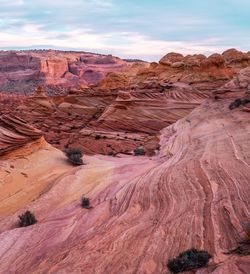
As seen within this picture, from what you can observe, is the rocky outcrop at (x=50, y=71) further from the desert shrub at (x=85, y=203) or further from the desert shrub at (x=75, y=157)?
Answer: the desert shrub at (x=85, y=203)

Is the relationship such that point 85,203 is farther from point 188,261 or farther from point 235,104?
point 235,104

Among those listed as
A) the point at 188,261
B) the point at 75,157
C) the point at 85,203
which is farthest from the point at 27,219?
the point at 75,157

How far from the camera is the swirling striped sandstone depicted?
28.7ft

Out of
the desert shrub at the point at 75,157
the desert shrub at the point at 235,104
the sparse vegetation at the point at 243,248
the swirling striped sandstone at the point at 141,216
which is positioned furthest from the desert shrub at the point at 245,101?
the sparse vegetation at the point at 243,248

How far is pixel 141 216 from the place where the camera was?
1075 cm

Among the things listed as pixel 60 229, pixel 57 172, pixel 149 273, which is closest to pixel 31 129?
pixel 57 172

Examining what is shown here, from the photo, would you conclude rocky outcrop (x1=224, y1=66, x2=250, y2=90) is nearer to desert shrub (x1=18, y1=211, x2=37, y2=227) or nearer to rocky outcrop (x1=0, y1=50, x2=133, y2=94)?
desert shrub (x1=18, y1=211, x2=37, y2=227)

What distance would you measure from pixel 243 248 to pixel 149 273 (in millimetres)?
1700

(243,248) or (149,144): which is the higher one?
(243,248)

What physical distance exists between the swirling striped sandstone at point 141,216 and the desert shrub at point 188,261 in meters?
0.19

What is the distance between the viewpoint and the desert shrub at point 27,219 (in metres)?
12.1

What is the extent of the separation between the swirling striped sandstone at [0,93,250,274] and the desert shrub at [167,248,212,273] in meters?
0.19

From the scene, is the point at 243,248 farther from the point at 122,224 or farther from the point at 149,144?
the point at 149,144

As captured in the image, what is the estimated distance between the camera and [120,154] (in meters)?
21.8
